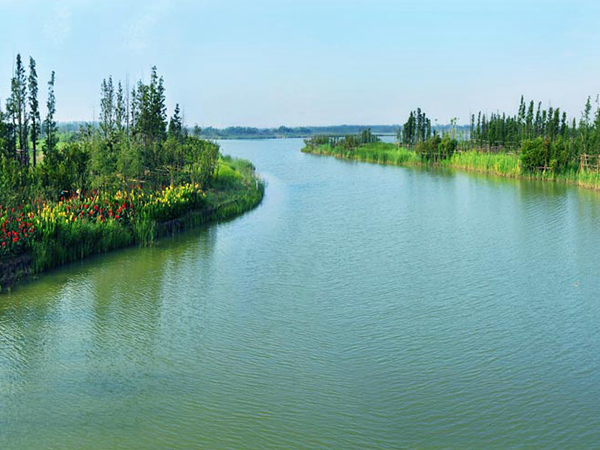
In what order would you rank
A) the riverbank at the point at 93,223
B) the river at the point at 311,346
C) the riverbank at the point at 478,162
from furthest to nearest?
the riverbank at the point at 478,162 → the riverbank at the point at 93,223 → the river at the point at 311,346

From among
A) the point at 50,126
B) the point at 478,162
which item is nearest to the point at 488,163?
the point at 478,162

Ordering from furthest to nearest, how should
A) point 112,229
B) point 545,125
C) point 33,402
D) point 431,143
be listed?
1. point 431,143
2. point 545,125
3. point 112,229
4. point 33,402

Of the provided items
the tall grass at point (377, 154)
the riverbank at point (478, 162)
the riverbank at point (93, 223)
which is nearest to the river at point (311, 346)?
the riverbank at point (93, 223)

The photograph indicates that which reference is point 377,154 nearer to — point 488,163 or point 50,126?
point 488,163

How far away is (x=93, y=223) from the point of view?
1422cm

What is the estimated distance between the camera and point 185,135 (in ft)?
96.4

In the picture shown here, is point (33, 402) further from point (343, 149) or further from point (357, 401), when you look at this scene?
point (343, 149)

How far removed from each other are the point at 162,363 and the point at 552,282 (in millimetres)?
8248

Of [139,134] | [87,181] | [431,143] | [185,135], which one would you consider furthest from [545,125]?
[87,181]

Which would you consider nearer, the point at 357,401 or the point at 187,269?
the point at 357,401

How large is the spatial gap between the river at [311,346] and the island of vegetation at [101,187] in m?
0.72

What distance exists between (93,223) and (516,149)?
102 feet

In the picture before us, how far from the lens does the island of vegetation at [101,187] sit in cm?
1239

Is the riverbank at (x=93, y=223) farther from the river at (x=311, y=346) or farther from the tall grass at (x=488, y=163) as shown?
the tall grass at (x=488, y=163)
